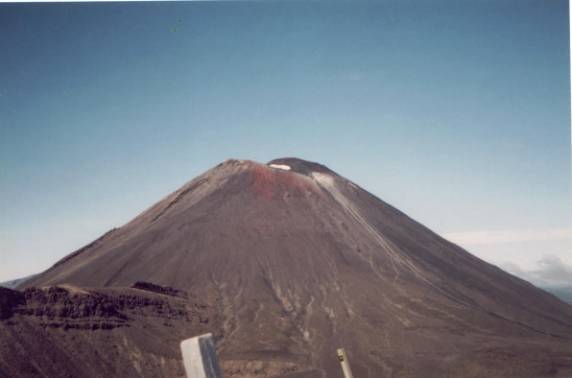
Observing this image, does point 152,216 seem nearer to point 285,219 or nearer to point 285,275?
point 285,219

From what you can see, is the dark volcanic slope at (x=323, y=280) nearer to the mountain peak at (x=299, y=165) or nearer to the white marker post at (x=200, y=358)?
the mountain peak at (x=299, y=165)

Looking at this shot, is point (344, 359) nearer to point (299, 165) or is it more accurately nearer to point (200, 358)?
point (200, 358)

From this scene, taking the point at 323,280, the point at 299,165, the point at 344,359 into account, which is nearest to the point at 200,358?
the point at 344,359

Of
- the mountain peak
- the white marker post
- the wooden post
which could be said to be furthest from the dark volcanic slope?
the white marker post

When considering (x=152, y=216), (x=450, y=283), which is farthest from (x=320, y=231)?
(x=152, y=216)

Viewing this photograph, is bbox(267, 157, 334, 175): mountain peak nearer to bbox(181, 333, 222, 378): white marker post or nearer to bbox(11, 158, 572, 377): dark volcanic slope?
bbox(11, 158, 572, 377): dark volcanic slope

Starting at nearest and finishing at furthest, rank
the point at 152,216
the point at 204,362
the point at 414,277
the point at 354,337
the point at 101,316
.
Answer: the point at 204,362 < the point at 101,316 < the point at 354,337 < the point at 414,277 < the point at 152,216
